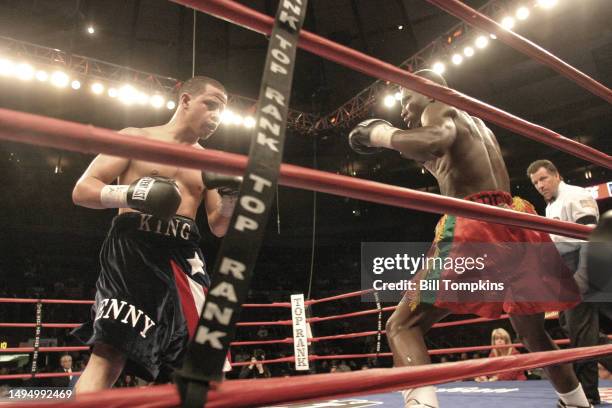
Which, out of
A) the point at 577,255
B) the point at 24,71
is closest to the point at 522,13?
the point at 577,255

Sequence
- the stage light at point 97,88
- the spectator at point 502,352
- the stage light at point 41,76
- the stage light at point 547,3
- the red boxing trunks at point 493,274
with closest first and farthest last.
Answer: the red boxing trunks at point 493,274 → the spectator at point 502,352 → the stage light at point 547,3 → the stage light at point 41,76 → the stage light at point 97,88

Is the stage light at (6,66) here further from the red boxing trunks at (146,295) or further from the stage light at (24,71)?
the red boxing trunks at (146,295)

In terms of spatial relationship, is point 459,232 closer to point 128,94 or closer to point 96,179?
point 96,179

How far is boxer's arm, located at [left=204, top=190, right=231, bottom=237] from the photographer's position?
1408mm

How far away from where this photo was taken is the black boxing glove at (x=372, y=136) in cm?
128

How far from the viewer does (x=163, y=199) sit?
0.89 m

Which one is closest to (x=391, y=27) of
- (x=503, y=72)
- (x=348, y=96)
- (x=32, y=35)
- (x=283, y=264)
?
(x=348, y=96)

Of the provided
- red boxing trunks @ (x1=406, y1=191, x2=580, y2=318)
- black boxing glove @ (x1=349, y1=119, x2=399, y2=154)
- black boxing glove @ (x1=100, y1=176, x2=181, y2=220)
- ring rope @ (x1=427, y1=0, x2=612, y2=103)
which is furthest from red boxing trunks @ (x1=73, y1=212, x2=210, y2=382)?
ring rope @ (x1=427, y1=0, x2=612, y2=103)

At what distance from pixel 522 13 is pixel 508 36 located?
410 centimetres

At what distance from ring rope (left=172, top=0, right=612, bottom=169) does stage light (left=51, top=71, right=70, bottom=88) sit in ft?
17.9

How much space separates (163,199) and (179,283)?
40cm

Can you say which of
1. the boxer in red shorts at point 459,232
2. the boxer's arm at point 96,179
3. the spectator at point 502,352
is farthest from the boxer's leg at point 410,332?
the spectator at point 502,352

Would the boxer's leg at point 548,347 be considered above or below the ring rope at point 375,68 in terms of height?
below

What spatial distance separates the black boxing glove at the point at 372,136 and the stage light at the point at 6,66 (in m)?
5.21
